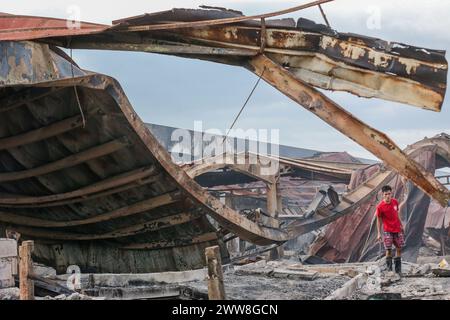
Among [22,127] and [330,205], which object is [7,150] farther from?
[330,205]

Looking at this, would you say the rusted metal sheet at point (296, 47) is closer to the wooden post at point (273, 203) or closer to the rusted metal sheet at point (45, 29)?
the rusted metal sheet at point (45, 29)

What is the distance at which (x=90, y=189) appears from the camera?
7418 millimetres

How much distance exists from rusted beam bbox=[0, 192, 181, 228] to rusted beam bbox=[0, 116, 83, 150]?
1301 mm

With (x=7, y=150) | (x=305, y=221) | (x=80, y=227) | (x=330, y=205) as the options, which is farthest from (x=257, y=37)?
(x=330, y=205)

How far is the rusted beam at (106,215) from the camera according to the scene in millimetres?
7504

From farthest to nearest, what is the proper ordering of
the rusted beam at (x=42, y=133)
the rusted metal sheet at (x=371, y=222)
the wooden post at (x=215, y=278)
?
the rusted metal sheet at (x=371, y=222), the rusted beam at (x=42, y=133), the wooden post at (x=215, y=278)

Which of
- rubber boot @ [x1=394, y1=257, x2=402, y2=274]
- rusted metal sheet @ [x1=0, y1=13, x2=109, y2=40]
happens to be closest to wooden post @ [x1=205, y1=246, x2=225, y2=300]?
rusted metal sheet @ [x1=0, y1=13, x2=109, y2=40]

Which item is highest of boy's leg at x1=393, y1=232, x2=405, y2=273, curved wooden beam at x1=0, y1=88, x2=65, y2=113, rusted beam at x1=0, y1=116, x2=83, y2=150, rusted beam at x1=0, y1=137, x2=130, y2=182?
curved wooden beam at x1=0, y1=88, x2=65, y2=113

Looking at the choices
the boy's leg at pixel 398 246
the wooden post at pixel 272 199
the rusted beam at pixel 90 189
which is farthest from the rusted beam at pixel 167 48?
the wooden post at pixel 272 199

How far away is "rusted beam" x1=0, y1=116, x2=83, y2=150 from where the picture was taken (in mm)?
6457

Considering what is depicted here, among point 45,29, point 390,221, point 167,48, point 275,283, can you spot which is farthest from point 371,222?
point 45,29

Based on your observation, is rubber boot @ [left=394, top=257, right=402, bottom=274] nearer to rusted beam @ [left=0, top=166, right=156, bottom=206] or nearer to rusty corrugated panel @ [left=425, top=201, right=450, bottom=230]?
rusted beam @ [left=0, top=166, right=156, bottom=206]

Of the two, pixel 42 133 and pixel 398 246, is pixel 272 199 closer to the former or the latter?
pixel 398 246
